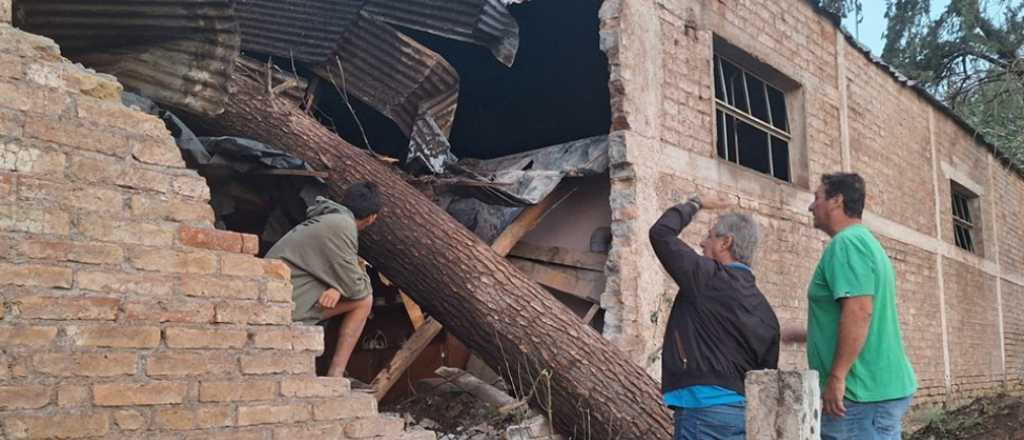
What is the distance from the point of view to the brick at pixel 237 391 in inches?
122

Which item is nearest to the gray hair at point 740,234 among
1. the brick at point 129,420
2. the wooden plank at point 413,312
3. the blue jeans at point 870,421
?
the blue jeans at point 870,421

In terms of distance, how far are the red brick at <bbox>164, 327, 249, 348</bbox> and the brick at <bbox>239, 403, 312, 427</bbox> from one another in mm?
234

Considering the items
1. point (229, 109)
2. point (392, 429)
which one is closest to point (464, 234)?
point (229, 109)

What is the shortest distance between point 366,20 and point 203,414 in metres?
3.82

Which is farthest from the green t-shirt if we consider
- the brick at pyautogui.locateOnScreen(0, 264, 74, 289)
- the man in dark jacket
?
the brick at pyautogui.locateOnScreen(0, 264, 74, 289)

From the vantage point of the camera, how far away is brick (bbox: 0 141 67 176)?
2848mm

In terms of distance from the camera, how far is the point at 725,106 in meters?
7.70

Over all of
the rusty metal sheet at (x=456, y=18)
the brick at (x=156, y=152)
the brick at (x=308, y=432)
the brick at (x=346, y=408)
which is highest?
the rusty metal sheet at (x=456, y=18)

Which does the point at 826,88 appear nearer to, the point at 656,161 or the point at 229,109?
the point at 656,161

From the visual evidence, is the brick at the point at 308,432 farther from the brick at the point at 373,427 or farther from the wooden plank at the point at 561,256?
the wooden plank at the point at 561,256

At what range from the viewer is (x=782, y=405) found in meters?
3.18

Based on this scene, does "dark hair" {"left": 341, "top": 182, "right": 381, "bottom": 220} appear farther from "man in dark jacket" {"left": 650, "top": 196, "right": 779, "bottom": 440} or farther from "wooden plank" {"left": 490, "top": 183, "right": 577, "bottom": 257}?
"wooden plank" {"left": 490, "top": 183, "right": 577, "bottom": 257}

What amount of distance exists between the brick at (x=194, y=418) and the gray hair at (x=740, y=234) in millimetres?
2141

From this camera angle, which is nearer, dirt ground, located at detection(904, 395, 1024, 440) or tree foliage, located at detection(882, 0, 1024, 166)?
dirt ground, located at detection(904, 395, 1024, 440)
